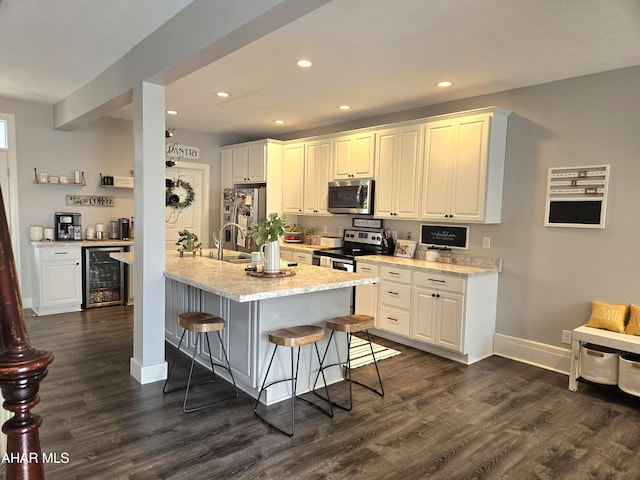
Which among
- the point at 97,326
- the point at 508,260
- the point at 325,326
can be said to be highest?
the point at 508,260

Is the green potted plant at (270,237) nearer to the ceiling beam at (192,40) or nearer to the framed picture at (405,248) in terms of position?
the ceiling beam at (192,40)

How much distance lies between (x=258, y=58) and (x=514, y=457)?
3.26 metres

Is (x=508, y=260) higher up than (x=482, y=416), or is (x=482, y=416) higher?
(x=508, y=260)

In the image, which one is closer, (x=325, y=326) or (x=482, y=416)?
(x=482, y=416)

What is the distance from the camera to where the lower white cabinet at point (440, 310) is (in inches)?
152

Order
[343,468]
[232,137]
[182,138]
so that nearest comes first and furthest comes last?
1. [343,468]
2. [182,138]
3. [232,137]

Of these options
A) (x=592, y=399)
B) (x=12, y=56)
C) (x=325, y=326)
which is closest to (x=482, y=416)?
(x=592, y=399)

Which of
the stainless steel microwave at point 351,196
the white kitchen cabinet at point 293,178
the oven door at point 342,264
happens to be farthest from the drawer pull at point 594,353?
the white kitchen cabinet at point 293,178

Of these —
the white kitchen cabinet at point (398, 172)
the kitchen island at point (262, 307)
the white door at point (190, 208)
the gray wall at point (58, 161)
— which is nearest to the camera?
the kitchen island at point (262, 307)

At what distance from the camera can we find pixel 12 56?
11.6 ft

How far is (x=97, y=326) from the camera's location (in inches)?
187

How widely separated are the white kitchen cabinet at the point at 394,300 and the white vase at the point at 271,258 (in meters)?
1.62

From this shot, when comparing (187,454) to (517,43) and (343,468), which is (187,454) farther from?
(517,43)

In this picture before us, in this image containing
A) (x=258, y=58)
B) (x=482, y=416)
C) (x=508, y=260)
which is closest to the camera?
(x=482, y=416)
